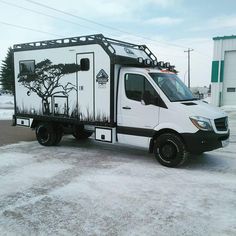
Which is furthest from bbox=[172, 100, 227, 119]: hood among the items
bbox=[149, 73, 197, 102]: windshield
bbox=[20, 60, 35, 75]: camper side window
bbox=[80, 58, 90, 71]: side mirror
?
bbox=[20, 60, 35, 75]: camper side window

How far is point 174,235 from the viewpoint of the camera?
12.7 ft

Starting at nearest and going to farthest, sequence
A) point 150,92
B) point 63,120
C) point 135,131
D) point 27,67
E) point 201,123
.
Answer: point 201,123
point 150,92
point 135,131
point 63,120
point 27,67

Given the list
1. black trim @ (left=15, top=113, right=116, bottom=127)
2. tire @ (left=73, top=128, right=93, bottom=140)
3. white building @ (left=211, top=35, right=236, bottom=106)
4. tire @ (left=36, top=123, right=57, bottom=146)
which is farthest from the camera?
white building @ (left=211, top=35, right=236, bottom=106)

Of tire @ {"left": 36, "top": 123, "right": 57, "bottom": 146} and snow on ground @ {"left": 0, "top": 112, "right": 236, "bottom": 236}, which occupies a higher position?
tire @ {"left": 36, "top": 123, "right": 57, "bottom": 146}

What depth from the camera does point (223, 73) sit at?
99.0 feet

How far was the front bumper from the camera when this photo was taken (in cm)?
671

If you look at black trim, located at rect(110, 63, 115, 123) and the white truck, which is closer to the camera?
the white truck

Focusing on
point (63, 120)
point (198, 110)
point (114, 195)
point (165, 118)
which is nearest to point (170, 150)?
point (165, 118)

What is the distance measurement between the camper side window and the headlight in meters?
5.63

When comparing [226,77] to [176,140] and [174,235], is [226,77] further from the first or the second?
[174,235]

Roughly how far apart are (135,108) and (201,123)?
1752 millimetres

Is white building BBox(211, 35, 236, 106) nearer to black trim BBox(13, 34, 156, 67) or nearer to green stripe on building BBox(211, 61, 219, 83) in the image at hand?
green stripe on building BBox(211, 61, 219, 83)

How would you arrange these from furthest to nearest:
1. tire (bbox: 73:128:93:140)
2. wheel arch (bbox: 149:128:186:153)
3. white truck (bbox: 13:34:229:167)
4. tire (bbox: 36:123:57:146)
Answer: tire (bbox: 73:128:93:140) → tire (bbox: 36:123:57:146) → wheel arch (bbox: 149:128:186:153) → white truck (bbox: 13:34:229:167)

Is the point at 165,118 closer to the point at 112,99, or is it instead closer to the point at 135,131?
the point at 135,131
